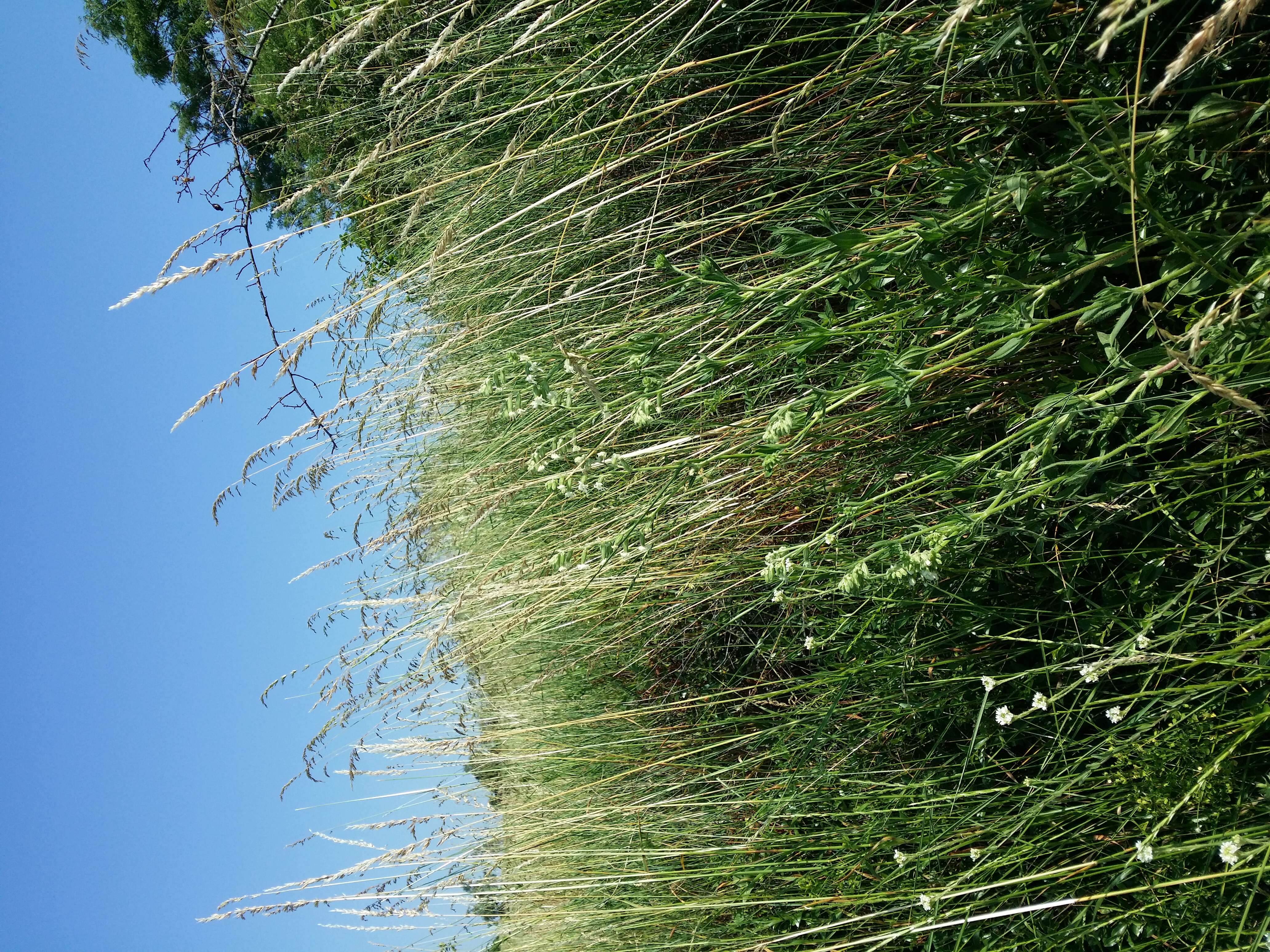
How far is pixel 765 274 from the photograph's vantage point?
82.0 inches

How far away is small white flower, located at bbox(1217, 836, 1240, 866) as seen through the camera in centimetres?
115

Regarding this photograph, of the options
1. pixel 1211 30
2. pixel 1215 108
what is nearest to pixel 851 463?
pixel 1215 108

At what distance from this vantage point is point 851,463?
69.7 inches

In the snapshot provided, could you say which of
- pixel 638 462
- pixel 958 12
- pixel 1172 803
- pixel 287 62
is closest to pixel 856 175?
pixel 638 462

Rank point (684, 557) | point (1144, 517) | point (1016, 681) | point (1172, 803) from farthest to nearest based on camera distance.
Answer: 1. point (684, 557)
2. point (1016, 681)
3. point (1144, 517)
4. point (1172, 803)

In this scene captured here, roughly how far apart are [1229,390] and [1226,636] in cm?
69

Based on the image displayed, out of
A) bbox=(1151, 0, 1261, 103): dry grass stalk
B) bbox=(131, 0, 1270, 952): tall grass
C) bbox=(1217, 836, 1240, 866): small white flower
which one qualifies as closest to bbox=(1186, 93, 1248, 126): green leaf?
A: bbox=(131, 0, 1270, 952): tall grass

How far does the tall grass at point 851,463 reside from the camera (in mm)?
1261

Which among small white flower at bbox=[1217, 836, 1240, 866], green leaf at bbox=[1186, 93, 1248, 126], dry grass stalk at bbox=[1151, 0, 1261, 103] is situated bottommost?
small white flower at bbox=[1217, 836, 1240, 866]

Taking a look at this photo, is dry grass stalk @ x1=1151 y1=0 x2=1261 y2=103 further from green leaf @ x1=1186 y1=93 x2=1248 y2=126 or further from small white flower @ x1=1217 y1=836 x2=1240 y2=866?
small white flower @ x1=1217 y1=836 x2=1240 y2=866

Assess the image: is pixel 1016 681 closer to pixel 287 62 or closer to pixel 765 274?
pixel 765 274

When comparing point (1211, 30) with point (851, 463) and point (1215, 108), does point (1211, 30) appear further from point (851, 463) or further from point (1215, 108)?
point (851, 463)

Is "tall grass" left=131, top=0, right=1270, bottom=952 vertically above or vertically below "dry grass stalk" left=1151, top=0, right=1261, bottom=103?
below

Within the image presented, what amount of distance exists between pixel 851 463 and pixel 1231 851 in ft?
3.02
